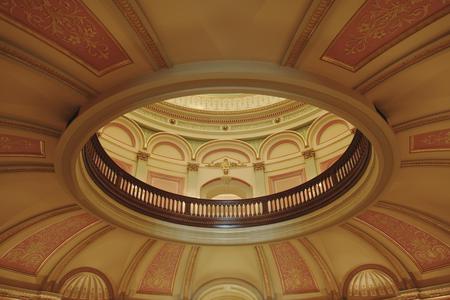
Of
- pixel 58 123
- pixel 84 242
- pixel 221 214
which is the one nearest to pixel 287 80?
pixel 58 123

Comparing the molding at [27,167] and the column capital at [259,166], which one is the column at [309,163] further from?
the molding at [27,167]

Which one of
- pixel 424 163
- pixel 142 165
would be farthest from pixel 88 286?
pixel 424 163

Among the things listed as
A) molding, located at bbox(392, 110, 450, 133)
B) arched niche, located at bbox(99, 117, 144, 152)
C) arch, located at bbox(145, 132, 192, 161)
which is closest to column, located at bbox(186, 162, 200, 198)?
arch, located at bbox(145, 132, 192, 161)

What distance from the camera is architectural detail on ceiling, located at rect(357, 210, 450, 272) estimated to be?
10438 mm

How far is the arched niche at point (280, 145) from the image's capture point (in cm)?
1581

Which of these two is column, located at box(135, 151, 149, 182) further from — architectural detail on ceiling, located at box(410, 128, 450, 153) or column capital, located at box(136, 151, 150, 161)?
architectural detail on ceiling, located at box(410, 128, 450, 153)

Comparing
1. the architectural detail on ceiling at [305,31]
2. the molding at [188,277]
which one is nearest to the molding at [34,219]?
the molding at [188,277]

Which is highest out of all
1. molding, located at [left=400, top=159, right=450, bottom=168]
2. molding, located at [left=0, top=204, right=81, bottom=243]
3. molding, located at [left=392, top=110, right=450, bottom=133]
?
molding, located at [left=392, top=110, right=450, bottom=133]

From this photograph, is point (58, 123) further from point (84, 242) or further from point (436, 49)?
point (436, 49)

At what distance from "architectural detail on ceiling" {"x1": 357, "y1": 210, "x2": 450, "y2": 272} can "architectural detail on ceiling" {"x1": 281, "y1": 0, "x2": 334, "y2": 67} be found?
6.27 m

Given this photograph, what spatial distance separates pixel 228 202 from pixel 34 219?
19.9 ft

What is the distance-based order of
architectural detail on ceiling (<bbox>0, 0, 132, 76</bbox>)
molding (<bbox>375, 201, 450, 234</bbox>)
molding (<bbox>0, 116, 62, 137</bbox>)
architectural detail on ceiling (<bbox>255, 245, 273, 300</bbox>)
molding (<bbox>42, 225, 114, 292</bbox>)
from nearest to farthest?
architectural detail on ceiling (<bbox>0, 0, 132, 76</bbox>) < molding (<bbox>0, 116, 62, 137</bbox>) < molding (<bbox>375, 201, 450, 234</bbox>) < molding (<bbox>42, 225, 114, 292</bbox>) < architectural detail on ceiling (<bbox>255, 245, 273, 300</bbox>)

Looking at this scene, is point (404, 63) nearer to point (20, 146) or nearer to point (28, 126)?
point (28, 126)

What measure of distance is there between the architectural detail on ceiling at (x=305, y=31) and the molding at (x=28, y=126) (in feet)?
15.8
